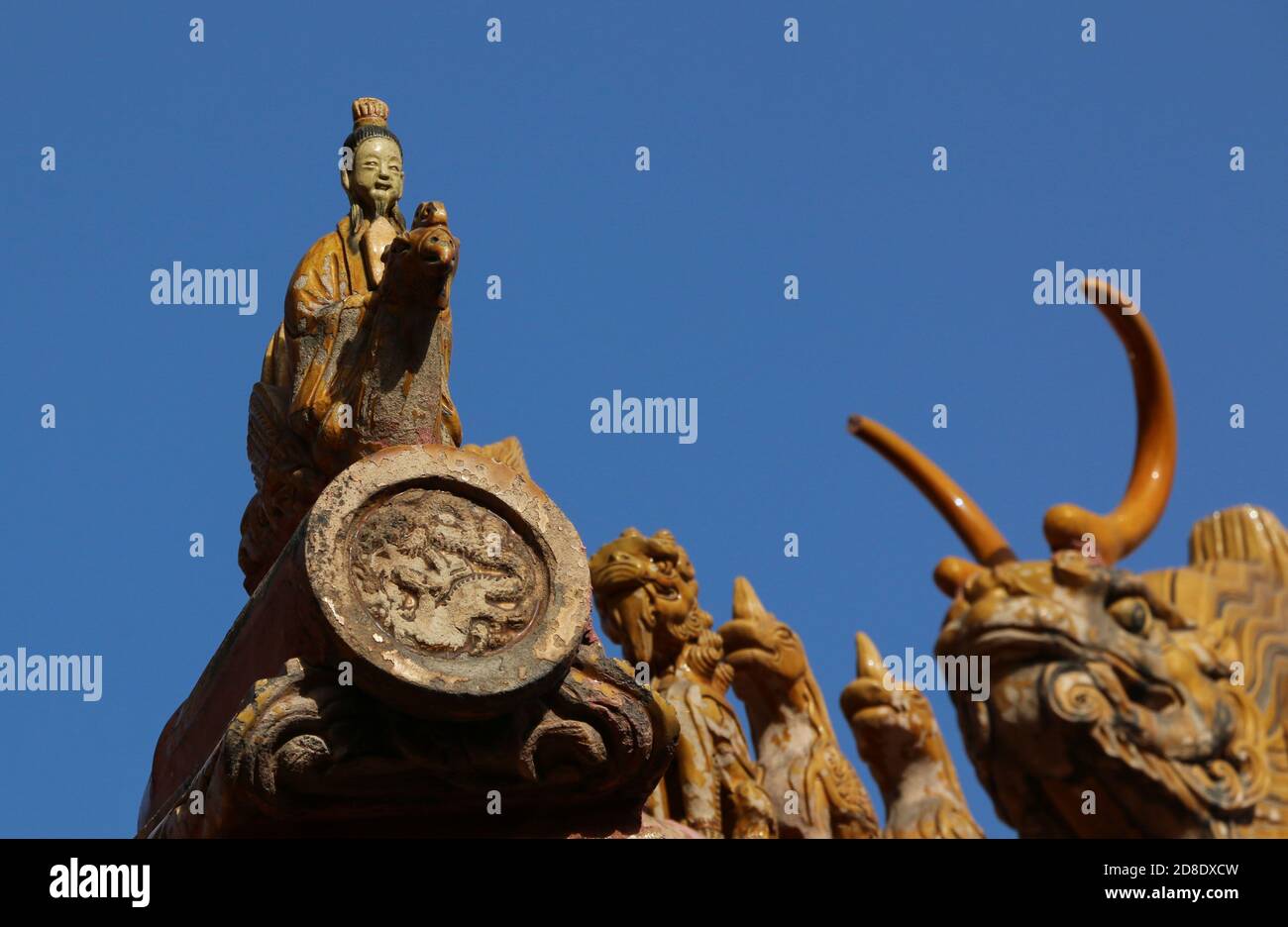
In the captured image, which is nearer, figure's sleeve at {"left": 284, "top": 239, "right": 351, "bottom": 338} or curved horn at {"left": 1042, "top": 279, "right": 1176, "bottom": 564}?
figure's sleeve at {"left": 284, "top": 239, "right": 351, "bottom": 338}

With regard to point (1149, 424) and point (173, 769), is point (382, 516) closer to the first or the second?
point (173, 769)

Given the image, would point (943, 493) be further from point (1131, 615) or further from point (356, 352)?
point (356, 352)

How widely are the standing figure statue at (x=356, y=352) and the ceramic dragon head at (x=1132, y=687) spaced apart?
2.28m

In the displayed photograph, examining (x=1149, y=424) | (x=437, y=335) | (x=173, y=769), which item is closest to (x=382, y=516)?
(x=437, y=335)

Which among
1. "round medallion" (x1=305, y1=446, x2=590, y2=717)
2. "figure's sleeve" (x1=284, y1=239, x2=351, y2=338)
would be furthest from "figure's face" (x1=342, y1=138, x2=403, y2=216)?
"round medallion" (x1=305, y1=446, x2=590, y2=717)

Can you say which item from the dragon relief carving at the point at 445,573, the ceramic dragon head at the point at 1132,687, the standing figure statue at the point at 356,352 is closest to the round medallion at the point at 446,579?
the dragon relief carving at the point at 445,573

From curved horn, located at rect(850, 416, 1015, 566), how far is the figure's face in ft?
9.12

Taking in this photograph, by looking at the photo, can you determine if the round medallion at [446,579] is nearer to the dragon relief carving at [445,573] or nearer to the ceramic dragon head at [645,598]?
the dragon relief carving at [445,573]

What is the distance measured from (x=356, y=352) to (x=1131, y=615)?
3175 millimetres

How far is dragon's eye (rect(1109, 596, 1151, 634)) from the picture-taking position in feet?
32.9

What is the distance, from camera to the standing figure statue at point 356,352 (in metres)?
8.54

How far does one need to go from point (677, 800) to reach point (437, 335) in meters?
4.53

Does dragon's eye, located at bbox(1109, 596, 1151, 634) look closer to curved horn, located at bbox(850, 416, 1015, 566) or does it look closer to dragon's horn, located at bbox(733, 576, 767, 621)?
curved horn, located at bbox(850, 416, 1015, 566)

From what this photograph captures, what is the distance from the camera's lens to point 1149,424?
436 inches
